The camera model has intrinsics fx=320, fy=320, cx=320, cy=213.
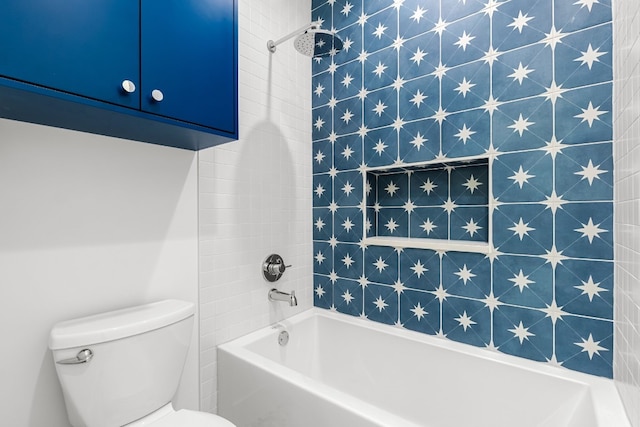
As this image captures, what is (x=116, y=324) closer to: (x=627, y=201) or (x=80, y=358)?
(x=80, y=358)

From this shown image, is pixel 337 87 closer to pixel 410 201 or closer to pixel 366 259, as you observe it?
pixel 410 201

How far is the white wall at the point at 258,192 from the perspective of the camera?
1525 mm

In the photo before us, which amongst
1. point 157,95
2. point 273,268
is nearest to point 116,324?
point 157,95

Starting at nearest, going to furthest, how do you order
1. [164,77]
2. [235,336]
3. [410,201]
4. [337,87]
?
[164,77] < [235,336] < [410,201] < [337,87]

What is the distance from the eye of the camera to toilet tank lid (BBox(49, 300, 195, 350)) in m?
0.95

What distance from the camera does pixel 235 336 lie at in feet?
5.34

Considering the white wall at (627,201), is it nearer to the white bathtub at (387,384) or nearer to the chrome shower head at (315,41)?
the white bathtub at (387,384)

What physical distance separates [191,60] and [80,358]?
3.29ft

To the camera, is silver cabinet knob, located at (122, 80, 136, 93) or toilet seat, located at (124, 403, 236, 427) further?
toilet seat, located at (124, 403, 236, 427)

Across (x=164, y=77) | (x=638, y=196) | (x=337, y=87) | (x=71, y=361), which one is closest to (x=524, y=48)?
(x=638, y=196)

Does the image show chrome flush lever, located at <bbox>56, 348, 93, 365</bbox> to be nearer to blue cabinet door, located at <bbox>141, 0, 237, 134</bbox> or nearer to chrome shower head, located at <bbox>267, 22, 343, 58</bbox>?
blue cabinet door, located at <bbox>141, 0, 237, 134</bbox>

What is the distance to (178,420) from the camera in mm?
1115

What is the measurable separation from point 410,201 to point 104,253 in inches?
57.6

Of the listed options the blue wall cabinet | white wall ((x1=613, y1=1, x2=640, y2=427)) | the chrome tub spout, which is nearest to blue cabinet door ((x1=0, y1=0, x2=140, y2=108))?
the blue wall cabinet
